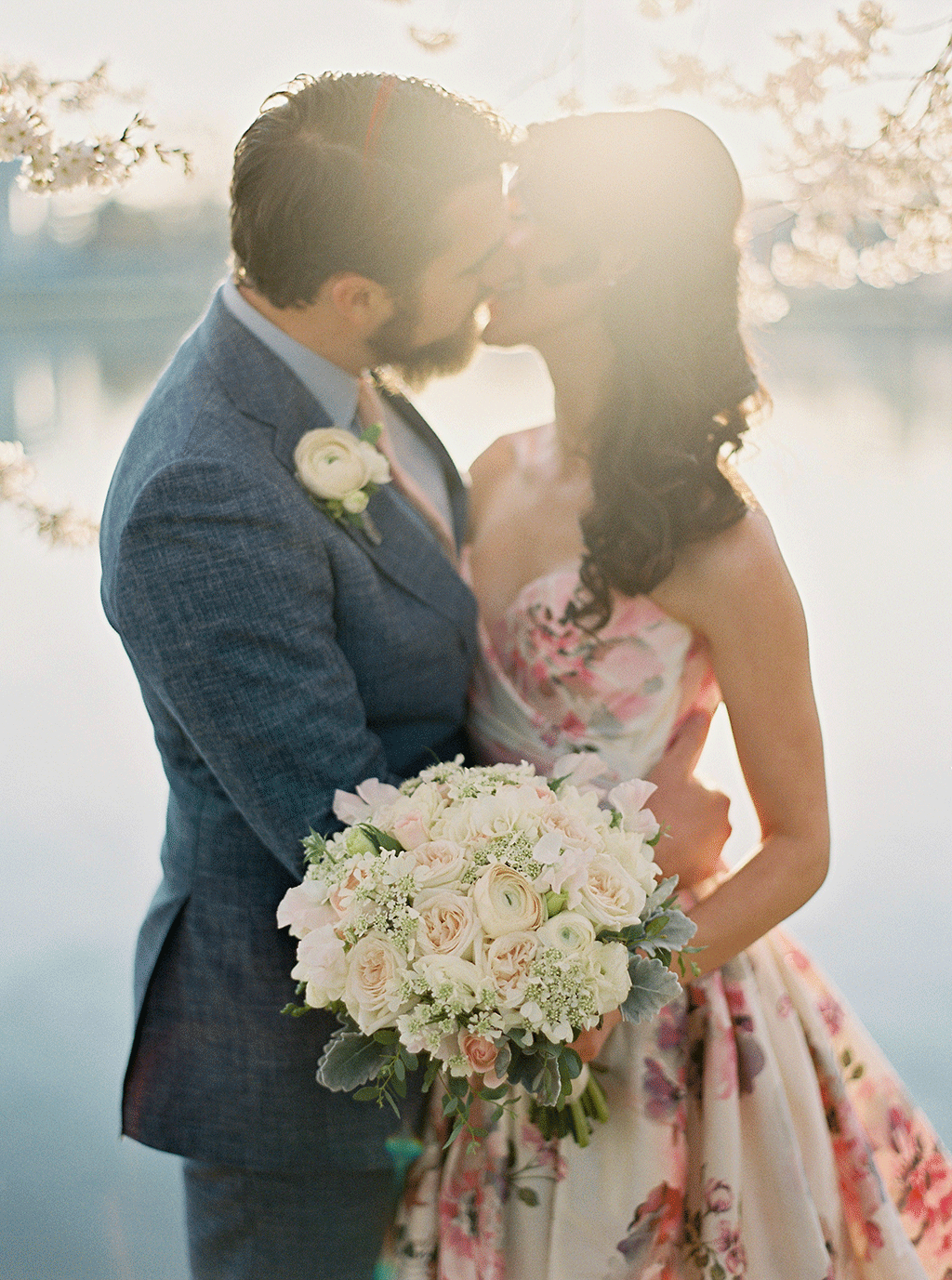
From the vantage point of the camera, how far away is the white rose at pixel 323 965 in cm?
112

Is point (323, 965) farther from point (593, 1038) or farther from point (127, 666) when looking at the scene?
point (127, 666)

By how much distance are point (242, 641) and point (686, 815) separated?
75 centimetres

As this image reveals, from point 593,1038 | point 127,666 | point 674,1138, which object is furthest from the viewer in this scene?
point 127,666

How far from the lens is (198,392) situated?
1402 millimetres

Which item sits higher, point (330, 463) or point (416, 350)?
point (416, 350)

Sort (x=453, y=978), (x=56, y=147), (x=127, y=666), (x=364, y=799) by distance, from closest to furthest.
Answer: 1. (x=453, y=978)
2. (x=364, y=799)
3. (x=56, y=147)
4. (x=127, y=666)

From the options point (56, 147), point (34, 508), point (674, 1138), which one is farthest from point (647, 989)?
point (34, 508)

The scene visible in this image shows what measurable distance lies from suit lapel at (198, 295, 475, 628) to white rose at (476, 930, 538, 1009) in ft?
1.97

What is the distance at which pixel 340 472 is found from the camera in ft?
4.62

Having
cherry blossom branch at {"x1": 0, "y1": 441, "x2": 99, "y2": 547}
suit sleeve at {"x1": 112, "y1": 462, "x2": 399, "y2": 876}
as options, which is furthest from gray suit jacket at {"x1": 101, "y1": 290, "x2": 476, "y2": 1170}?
cherry blossom branch at {"x1": 0, "y1": 441, "x2": 99, "y2": 547}

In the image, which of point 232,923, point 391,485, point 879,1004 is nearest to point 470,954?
point 232,923

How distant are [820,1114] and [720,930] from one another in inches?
13.0

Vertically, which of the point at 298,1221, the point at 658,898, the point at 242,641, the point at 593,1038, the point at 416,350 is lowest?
the point at 298,1221

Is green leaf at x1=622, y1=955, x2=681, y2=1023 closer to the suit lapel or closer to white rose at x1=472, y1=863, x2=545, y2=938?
white rose at x1=472, y1=863, x2=545, y2=938
